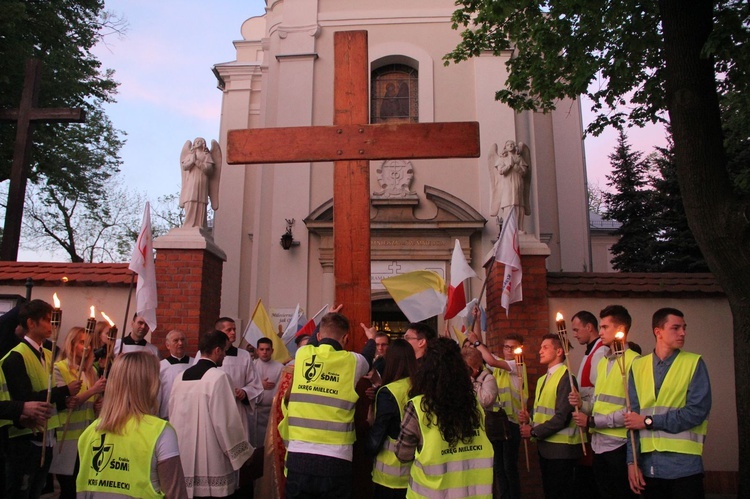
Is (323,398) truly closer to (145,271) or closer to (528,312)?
(145,271)

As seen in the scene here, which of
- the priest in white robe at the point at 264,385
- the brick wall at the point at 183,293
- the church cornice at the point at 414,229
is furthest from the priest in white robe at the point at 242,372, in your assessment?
the church cornice at the point at 414,229

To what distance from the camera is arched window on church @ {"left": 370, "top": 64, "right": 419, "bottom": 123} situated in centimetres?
1487

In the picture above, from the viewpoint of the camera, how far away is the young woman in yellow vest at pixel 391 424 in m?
4.38

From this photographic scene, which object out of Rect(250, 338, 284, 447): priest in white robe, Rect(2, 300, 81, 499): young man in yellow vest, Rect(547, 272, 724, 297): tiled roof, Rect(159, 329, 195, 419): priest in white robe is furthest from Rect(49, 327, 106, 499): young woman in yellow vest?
Rect(547, 272, 724, 297): tiled roof

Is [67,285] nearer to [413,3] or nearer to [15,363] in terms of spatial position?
[15,363]

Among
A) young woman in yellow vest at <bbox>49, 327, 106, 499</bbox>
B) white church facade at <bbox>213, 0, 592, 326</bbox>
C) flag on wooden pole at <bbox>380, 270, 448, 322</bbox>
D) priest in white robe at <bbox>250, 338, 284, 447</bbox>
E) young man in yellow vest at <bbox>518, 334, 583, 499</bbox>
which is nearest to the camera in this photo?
young woman in yellow vest at <bbox>49, 327, 106, 499</bbox>

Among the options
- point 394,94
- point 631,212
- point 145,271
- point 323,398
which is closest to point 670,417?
point 323,398

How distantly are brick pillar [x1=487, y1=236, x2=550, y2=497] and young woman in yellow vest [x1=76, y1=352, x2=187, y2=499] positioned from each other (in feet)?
19.3

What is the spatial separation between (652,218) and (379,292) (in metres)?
12.5

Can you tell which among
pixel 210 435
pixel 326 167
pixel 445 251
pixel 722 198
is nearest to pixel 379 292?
pixel 445 251

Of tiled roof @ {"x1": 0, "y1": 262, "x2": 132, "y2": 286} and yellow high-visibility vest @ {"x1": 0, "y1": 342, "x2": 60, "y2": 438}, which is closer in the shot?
yellow high-visibility vest @ {"x1": 0, "y1": 342, "x2": 60, "y2": 438}

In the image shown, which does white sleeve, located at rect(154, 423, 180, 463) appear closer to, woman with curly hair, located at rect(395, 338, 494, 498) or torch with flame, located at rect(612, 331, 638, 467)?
woman with curly hair, located at rect(395, 338, 494, 498)

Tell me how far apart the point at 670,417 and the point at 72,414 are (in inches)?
183

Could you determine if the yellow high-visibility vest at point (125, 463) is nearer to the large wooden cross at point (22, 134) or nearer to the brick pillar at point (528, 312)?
the brick pillar at point (528, 312)
